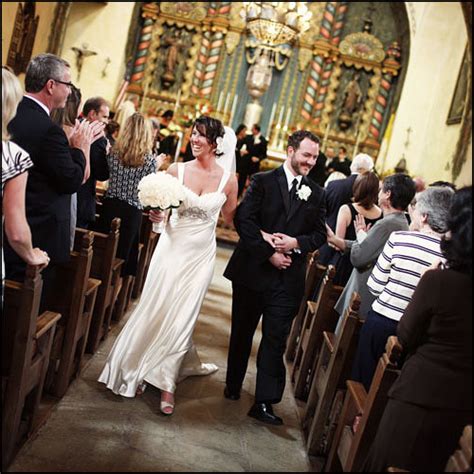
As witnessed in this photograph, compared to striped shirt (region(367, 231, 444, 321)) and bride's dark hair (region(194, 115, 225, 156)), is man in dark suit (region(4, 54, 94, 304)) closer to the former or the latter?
bride's dark hair (region(194, 115, 225, 156))

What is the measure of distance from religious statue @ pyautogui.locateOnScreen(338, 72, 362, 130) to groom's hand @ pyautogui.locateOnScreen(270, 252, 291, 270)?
13570 mm

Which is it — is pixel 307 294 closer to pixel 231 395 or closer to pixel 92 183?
pixel 231 395

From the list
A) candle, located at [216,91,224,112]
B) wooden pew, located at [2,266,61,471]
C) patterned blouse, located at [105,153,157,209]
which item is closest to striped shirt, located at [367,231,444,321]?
wooden pew, located at [2,266,61,471]

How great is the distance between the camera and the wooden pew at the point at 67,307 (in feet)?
13.3

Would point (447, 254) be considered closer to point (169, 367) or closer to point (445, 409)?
point (445, 409)

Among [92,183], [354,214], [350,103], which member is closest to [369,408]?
[92,183]

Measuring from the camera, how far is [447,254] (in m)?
2.71

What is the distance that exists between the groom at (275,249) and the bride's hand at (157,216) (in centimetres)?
50

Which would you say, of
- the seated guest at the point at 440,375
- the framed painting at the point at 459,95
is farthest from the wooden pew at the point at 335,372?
the framed painting at the point at 459,95

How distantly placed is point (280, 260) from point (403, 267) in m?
0.93

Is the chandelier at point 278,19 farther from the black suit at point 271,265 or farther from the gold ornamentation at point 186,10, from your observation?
the black suit at point 271,265

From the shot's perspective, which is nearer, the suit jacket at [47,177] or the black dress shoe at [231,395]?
the suit jacket at [47,177]

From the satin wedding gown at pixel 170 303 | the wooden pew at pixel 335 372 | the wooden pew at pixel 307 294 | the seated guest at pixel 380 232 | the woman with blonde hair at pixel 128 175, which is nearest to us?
the wooden pew at pixel 335 372

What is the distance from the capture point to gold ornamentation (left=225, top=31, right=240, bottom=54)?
1752 cm
